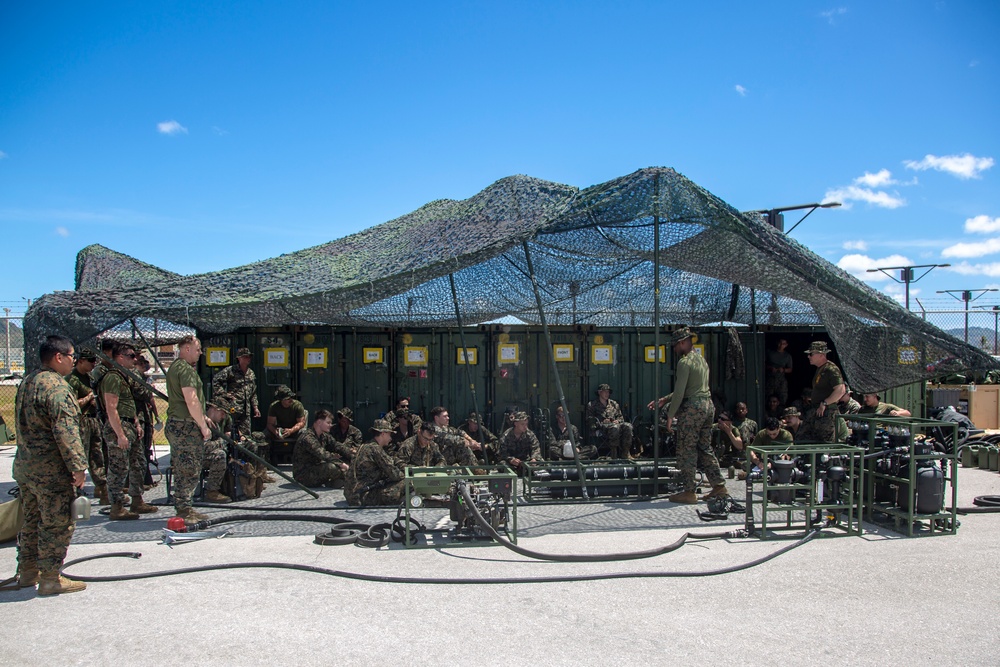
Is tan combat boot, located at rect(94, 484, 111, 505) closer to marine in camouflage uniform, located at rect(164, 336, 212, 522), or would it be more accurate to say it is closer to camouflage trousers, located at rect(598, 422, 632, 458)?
marine in camouflage uniform, located at rect(164, 336, 212, 522)

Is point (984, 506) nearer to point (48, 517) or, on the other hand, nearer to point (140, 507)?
point (48, 517)

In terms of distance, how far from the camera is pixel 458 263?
703 centimetres

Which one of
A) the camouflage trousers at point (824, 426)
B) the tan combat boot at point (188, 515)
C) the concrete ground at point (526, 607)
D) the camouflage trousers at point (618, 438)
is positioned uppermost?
the camouflage trousers at point (824, 426)

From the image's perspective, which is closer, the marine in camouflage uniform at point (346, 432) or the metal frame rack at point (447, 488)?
the metal frame rack at point (447, 488)

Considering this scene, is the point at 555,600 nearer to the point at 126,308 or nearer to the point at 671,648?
the point at 671,648

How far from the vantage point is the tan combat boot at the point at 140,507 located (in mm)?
7520

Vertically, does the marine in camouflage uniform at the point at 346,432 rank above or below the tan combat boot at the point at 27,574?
above

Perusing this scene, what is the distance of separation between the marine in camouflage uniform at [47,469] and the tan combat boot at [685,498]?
5.94 metres

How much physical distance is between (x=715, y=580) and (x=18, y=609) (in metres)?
4.94

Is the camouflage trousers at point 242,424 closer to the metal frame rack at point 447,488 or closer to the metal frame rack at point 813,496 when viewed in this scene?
the metal frame rack at point 447,488

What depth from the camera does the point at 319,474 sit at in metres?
8.99

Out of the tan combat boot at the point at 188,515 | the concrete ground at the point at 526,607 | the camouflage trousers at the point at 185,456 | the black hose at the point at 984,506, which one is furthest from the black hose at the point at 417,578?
the black hose at the point at 984,506

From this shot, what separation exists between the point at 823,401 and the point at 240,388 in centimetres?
783

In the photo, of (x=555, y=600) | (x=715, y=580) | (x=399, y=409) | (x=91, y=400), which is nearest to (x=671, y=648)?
(x=555, y=600)
